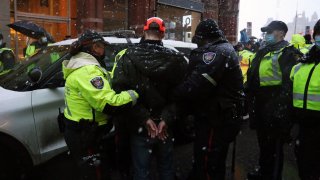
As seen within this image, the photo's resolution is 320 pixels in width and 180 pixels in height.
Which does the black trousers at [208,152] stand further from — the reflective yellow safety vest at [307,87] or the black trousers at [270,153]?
the black trousers at [270,153]

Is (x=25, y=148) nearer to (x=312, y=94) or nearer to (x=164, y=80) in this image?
(x=164, y=80)

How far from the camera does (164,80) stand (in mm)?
2902

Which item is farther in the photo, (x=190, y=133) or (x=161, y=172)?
(x=190, y=133)

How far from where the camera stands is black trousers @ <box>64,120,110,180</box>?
9.28 ft

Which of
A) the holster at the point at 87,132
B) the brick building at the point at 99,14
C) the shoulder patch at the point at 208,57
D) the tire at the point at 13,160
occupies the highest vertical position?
the brick building at the point at 99,14

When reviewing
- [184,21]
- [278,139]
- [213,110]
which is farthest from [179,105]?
[184,21]

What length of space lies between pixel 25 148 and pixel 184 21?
13676mm

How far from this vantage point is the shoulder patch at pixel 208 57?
9.87 feet

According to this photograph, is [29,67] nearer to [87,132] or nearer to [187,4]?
[87,132]

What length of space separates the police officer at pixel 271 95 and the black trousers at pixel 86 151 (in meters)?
2.06

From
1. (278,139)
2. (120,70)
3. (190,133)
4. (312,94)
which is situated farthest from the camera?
(190,133)

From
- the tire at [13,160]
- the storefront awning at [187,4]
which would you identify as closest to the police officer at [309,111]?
the tire at [13,160]

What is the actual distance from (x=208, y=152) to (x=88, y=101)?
1.25 meters

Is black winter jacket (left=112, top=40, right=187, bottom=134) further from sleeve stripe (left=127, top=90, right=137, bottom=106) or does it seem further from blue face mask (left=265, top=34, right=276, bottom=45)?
blue face mask (left=265, top=34, right=276, bottom=45)
